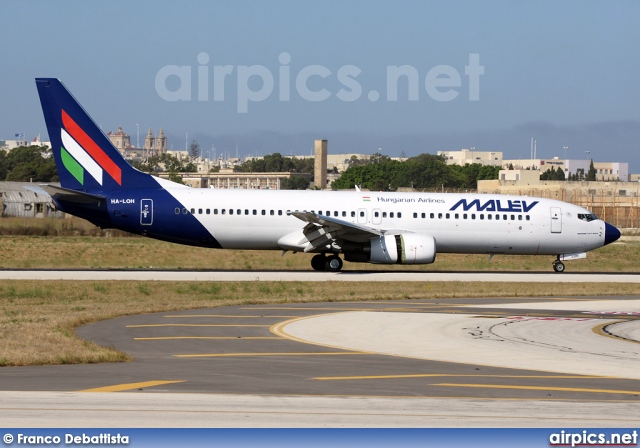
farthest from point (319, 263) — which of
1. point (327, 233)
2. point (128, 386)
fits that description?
point (128, 386)

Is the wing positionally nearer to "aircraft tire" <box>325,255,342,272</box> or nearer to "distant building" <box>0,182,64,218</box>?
"aircraft tire" <box>325,255,342,272</box>

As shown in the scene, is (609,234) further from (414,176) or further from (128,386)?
(414,176)

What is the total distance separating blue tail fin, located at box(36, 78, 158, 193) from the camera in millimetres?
39500

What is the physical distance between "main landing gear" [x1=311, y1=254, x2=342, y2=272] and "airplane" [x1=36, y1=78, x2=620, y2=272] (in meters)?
0.04

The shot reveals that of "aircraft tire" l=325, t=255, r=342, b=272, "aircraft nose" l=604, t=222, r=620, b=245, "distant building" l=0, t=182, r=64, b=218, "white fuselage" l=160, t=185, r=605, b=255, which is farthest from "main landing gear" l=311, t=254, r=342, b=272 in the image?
"distant building" l=0, t=182, r=64, b=218

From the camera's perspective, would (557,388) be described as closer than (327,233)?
Yes

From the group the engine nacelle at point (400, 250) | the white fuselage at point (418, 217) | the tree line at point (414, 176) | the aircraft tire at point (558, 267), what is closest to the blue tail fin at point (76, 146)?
the white fuselage at point (418, 217)

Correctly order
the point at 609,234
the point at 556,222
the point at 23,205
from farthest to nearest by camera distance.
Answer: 1. the point at 23,205
2. the point at 609,234
3. the point at 556,222

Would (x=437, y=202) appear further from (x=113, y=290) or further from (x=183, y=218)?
(x=113, y=290)

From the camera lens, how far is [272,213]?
132ft

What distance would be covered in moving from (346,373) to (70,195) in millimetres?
25486

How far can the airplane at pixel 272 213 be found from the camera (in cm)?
3928

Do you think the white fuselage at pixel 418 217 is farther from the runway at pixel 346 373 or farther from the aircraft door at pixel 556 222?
the runway at pixel 346 373

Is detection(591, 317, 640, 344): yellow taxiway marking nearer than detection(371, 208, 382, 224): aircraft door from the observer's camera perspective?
Yes
